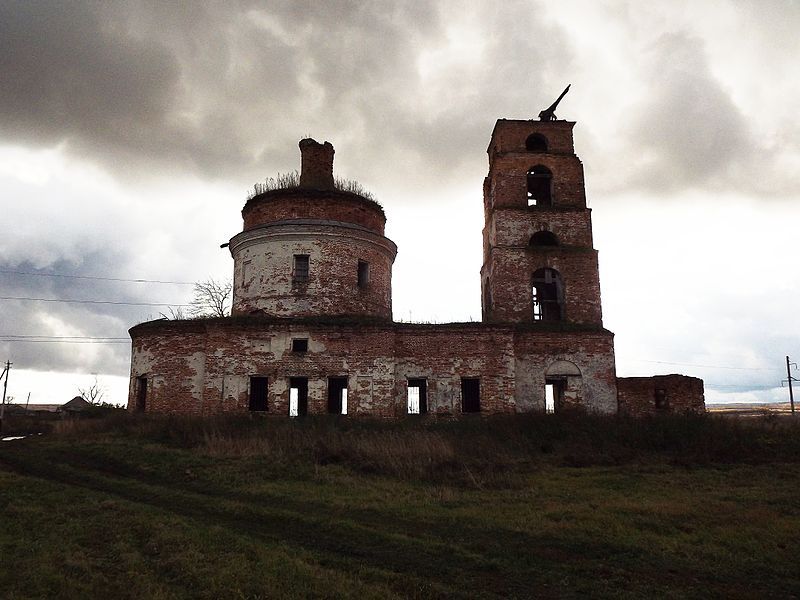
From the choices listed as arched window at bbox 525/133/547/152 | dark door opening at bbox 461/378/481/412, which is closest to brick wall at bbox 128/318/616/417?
dark door opening at bbox 461/378/481/412

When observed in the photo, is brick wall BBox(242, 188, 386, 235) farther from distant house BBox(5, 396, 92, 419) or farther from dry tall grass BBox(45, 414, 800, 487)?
distant house BBox(5, 396, 92, 419)

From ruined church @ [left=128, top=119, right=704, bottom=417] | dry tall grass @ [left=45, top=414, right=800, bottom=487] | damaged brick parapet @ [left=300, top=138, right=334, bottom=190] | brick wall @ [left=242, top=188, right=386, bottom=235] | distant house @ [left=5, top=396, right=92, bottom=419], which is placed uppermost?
damaged brick parapet @ [left=300, top=138, right=334, bottom=190]

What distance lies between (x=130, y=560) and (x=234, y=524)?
71.4 inches

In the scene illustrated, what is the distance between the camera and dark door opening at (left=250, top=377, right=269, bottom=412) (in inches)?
704

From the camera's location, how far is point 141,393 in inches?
747

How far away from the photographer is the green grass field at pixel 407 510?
6305mm

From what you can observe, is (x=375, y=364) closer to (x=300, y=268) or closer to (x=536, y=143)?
(x=300, y=268)

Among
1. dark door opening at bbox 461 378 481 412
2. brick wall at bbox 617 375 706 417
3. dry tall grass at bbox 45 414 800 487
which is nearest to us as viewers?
dry tall grass at bbox 45 414 800 487

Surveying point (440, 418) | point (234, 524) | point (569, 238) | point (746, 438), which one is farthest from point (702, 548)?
point (569, 238)

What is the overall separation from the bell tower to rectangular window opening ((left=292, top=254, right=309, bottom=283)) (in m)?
6.36

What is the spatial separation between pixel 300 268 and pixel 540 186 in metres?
9.38

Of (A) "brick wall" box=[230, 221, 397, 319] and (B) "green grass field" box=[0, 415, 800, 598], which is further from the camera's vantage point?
(A) "brick wall" box=[230, 221, 397, 319]

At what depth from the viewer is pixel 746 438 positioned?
14.5 meters

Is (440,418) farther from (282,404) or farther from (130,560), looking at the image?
(130,560)
